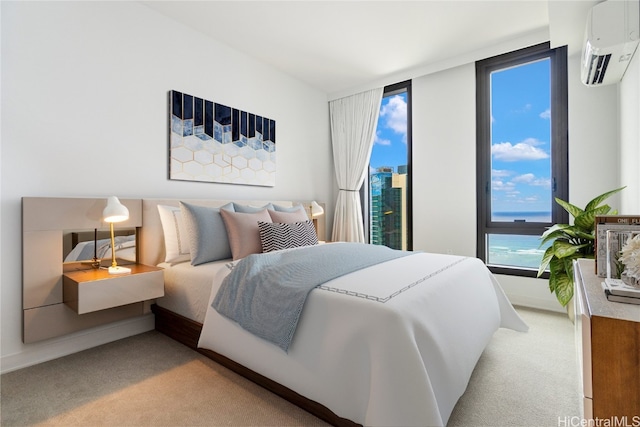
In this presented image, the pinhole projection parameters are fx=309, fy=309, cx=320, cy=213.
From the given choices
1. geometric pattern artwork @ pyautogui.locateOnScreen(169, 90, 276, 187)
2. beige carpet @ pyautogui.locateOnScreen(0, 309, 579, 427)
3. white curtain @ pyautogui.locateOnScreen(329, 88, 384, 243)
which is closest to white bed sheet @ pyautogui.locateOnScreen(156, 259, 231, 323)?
beige carpet @ pyautogui.locateOnScreen(0, 309, 579, 427)

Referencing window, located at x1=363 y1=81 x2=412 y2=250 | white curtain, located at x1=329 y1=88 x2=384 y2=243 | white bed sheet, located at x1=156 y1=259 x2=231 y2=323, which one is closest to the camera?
white bed sheet, located at x1=156 y1=259 x2=231 y2=323

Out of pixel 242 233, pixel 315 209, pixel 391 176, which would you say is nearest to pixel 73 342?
pixel 242 233

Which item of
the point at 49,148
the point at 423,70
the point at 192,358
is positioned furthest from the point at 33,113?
the point at 423,70

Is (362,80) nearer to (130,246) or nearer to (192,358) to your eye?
(130,246)

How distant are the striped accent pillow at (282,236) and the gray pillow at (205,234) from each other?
1.03ft

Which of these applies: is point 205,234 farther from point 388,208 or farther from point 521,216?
point 521,216

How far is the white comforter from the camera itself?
1168mm

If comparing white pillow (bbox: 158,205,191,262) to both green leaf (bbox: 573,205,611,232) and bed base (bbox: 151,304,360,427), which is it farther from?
green leaf (bbox: 573,205,611,232)

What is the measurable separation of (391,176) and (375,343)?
11.1ft

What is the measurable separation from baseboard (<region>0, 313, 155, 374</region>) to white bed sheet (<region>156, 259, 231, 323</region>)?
12.7 inches

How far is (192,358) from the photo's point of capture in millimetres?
2139

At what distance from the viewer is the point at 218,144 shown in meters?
3.16

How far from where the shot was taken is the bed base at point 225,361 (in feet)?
4.75

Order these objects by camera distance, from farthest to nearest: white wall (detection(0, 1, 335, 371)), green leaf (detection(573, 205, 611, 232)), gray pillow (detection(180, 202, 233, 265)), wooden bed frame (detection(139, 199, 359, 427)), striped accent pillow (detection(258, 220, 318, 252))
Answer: striped accent pillow (detection(258, 220, 318, 252))
gray pillow (detection(180, 202, 233, 265))
green leaf (detection(573, 205, 611, 232))
white wall (detection(0, 1, 335, 371))
wooden bed frame (detection(139, 199, 359, 427))
